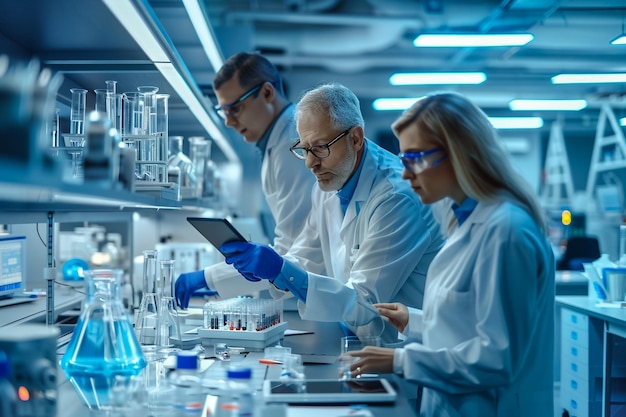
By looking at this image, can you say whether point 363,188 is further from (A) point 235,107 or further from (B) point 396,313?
(A) point 235,107

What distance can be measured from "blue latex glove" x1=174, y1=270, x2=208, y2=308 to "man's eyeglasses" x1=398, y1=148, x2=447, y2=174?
4.71ft

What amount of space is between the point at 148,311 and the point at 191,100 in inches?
42.4

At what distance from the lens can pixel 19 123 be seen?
994 mm

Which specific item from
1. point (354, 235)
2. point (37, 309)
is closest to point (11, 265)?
point (37, 309)

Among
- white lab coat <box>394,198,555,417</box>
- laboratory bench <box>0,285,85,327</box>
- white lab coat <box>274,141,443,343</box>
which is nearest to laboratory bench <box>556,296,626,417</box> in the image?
white lab coat <box>274,141,443,343</box>

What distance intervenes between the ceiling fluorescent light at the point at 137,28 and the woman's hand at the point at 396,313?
106 centimetres

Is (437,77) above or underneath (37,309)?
above

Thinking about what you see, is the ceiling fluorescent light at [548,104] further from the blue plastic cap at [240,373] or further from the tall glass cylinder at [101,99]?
the blue plastic cap at [240,373]

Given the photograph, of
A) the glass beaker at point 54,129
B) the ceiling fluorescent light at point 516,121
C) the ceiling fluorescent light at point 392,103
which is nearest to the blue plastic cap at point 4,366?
the glass beaker at point 54,129

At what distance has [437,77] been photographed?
8.08 meters

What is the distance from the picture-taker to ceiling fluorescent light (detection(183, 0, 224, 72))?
2.37 m

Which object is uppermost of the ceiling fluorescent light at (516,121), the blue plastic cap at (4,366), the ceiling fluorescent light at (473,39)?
the ceiling fluorescent light at (473,39)

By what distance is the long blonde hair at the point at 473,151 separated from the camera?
1738mm

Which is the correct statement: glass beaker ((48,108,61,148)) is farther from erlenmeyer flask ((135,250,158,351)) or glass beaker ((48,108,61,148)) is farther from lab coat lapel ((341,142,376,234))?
lab coat lapel ((341,142,376,234))
